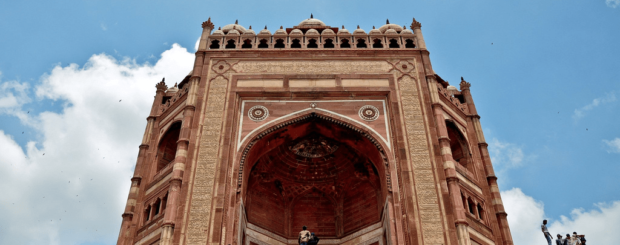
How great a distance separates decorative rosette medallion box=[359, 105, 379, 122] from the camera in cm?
1827

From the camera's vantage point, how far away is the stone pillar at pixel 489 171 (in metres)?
17.6

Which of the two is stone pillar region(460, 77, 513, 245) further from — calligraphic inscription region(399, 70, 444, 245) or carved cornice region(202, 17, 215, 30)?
carved cornice region(202, 17, 215, 30)

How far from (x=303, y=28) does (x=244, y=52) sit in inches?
197

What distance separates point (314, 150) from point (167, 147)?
4918mm

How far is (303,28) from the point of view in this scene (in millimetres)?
24547

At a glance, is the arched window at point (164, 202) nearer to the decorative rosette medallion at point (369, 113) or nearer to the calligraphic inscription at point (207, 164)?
the calligraphic inscription at point (207, 164)

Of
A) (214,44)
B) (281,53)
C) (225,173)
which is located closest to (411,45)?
(281,53)

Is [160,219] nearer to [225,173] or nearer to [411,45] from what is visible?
[225,173]

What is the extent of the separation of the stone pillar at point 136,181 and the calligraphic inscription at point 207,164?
2493 mm

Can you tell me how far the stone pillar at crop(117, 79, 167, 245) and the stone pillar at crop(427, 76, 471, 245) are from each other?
901 cm

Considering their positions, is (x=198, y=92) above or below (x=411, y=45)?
below

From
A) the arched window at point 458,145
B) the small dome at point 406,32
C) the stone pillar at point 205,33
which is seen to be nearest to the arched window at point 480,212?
the arched window at point 458,145

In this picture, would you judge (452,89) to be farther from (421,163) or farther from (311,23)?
(311,23)

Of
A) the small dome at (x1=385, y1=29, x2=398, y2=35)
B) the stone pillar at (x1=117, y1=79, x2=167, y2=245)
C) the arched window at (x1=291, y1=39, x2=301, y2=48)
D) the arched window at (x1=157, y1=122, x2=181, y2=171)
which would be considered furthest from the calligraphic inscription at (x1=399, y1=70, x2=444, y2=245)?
the stone pillar at (x1=117, y1=79, x2=167, y2=245)
